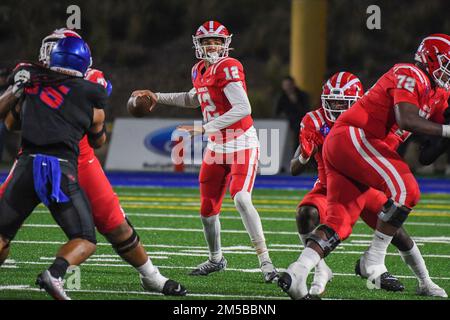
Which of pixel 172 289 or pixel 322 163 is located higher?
pixel 322 163

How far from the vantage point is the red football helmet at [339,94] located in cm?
689

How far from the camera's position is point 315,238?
6.05 m

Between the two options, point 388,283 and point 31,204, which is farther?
point 388,283

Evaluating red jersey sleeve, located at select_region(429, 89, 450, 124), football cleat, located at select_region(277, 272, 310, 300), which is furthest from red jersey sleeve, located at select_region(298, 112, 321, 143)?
football cleat, located at select_region(277, 272, 310, 300)

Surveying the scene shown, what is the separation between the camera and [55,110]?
18.4ft

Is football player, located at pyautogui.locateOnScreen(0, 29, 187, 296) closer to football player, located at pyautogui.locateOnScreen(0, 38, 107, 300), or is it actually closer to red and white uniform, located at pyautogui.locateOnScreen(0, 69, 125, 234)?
red and white uniform, located at pyautogui.locateOnScreen(0, 69, 125, 234)

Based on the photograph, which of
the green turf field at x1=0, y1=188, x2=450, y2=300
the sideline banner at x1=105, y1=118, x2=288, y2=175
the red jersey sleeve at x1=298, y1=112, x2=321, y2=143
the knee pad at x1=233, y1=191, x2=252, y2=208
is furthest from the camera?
the sideline banner at x1=105, y1=118, x2=288, y2=175

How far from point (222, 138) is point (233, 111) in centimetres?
26

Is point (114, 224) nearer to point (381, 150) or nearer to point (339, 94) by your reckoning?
point (381, 150)

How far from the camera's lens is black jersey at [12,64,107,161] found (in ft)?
18.4

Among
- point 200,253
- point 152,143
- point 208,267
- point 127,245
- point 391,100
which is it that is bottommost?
point 152,143

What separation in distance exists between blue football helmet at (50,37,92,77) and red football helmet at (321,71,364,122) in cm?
178

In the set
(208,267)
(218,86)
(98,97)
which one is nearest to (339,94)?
(218,86)

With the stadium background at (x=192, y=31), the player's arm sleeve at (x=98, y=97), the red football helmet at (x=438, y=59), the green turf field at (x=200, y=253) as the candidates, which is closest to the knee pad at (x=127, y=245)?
the green turf field at (x=200, y=253)
